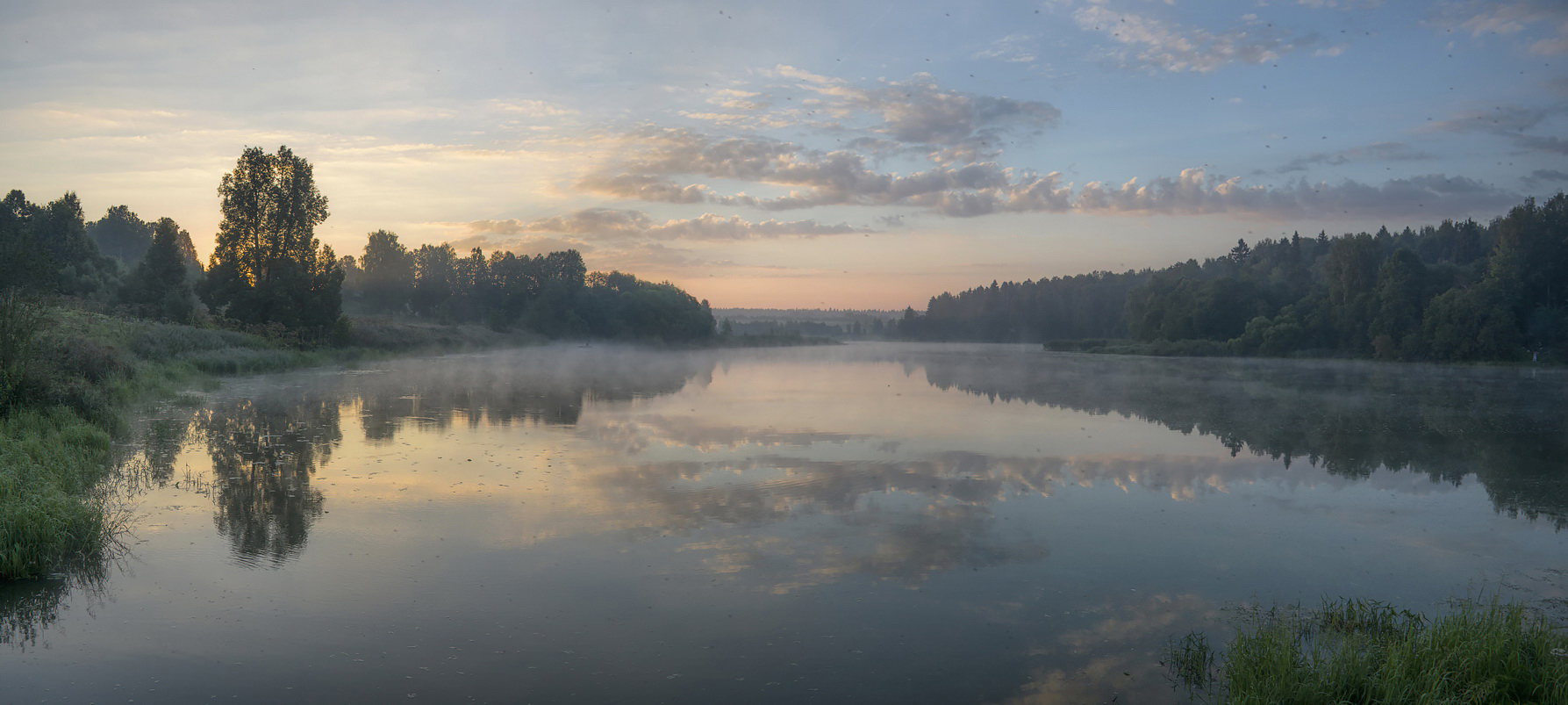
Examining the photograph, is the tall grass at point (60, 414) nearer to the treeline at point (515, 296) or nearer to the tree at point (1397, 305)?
the treeline at point (515, 296)

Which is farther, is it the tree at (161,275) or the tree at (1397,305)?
the tree at (1397,305)

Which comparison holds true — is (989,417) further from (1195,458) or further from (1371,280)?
(1371,280)

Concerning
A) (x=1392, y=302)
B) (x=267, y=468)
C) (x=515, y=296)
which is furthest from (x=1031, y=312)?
(x=267, y=468)

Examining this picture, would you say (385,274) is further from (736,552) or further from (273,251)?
(736,552)

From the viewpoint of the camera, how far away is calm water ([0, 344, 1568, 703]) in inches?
232

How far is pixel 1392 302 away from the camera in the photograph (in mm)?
63219

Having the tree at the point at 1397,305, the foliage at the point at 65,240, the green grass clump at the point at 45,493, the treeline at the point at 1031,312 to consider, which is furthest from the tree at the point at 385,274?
the treeline at the point at 1031,312

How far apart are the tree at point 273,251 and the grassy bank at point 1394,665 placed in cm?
4288

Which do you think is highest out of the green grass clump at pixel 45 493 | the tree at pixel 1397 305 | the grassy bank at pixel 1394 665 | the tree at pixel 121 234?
the tree at pixel 121 234

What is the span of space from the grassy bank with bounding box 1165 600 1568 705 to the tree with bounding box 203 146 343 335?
42.9m

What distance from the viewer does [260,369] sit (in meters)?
32.2

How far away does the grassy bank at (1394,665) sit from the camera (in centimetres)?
505

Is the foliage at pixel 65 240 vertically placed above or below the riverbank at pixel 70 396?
above

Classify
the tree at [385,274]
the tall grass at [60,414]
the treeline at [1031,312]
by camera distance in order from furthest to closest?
the treeline at [1031,312] → the tree at [385,274] → the tall grass at [60,414]
